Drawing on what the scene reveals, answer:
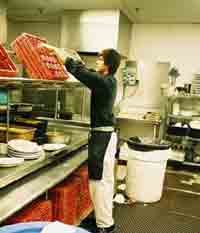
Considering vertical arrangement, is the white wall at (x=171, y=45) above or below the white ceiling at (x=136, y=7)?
below

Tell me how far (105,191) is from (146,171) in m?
0.96

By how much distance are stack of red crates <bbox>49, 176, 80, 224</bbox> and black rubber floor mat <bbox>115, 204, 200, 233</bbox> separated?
61 cm

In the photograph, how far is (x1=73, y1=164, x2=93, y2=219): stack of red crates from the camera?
8.57 ft

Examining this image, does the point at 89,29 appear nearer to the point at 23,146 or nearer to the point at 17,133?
the point at 17,133

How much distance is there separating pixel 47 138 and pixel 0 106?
515 millimetres

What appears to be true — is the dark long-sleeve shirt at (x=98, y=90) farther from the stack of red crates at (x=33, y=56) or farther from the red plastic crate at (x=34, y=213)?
the red plastic crate at (x=34, y=213)

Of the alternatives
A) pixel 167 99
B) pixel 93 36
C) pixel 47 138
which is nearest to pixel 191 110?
pixel 167 99

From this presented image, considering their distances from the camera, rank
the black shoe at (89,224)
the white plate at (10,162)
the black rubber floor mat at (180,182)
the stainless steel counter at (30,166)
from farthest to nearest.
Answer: the black rubber floor mat at (180,182) < the black shoe at (89,224) < the white plate at (10,162) < the stainless steel counter at (30,166)

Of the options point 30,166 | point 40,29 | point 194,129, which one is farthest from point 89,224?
point 40,29

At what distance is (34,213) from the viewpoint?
1847mm

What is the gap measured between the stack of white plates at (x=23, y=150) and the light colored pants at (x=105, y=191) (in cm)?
62

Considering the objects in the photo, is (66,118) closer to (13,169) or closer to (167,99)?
(13,169)

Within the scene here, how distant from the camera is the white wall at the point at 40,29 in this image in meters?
5.55

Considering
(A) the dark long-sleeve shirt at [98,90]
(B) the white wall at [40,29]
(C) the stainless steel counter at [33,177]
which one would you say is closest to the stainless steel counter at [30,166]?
(C) the stainless steel counter at [33,177]
